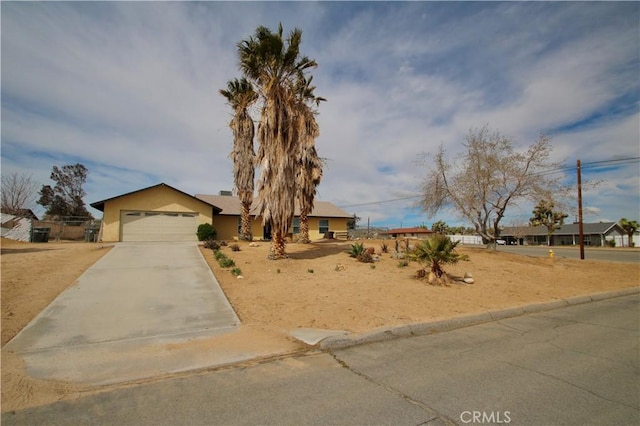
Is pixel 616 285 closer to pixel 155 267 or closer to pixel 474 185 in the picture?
pixel 474 185

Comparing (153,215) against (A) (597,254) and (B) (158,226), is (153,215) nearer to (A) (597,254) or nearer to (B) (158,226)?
(B) (158,226)

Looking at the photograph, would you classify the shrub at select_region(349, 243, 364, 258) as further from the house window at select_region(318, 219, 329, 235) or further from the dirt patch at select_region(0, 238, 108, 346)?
the house window at select_region(318, 219, 329, 235)

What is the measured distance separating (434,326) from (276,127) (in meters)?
10.0

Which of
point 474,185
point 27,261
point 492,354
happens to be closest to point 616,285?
point 474,185

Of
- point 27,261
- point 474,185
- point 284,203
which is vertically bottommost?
point 27,261

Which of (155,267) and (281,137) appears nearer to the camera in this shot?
(155,267)

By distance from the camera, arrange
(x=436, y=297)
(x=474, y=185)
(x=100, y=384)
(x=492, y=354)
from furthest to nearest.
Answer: (x=474, y=185)
(x=436, y=297)
(x=492, y=354)
(x=100, y=384)

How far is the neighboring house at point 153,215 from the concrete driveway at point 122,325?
12.9 metres

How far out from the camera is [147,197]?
22859 millimetres

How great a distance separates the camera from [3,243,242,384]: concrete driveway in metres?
4.28

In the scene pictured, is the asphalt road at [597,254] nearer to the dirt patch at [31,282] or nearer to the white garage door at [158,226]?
the white garage door at [158,226]

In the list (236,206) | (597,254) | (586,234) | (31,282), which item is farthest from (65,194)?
(586,234)

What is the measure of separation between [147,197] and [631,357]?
25.1m

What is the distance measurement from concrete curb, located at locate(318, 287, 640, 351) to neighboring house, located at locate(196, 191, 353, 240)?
19.2 metres
